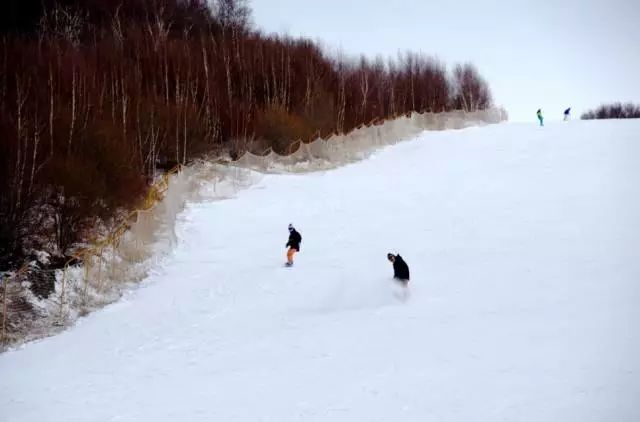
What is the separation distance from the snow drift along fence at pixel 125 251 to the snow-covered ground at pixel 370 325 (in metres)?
0.74

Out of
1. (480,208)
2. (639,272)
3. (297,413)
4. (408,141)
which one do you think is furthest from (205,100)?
(297,413)

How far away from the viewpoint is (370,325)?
1286cm

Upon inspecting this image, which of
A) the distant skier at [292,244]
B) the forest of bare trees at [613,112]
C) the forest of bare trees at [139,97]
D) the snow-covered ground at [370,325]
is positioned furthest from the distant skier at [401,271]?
the forest of bare trees at [613,112]

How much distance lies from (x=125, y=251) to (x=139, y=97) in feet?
48.6

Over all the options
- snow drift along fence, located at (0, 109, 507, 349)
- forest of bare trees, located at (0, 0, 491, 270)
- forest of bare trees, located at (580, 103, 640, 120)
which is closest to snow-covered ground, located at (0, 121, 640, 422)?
snow drift along fence, located at (0, 109, 507, 349)

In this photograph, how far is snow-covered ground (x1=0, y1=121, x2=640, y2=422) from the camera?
9312 millimetres

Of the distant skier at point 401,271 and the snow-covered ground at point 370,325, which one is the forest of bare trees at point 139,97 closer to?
the snow-covered ground at point 370,325

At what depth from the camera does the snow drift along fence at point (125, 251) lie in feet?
46.5

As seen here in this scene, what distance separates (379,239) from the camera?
2092cm

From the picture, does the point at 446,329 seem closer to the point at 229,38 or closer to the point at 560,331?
the point at 560,331

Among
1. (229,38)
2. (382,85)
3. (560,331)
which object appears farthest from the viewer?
(382,85)

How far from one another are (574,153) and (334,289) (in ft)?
82.3

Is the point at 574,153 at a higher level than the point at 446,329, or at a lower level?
higher

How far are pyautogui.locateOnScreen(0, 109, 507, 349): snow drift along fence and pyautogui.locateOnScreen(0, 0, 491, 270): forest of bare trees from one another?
1452 mm
